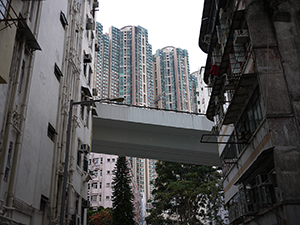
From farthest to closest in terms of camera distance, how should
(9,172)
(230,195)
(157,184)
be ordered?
(157,184)
(230,195)
(9,172)

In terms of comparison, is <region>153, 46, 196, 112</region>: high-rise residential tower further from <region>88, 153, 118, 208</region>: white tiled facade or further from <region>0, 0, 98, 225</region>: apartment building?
<region>0, 0, 98, 225</region>: apartment building

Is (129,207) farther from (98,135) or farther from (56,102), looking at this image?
(56,102)

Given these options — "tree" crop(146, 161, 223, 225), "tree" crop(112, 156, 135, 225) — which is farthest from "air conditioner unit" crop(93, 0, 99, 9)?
"tree" crop(112, 156, 135, 225)

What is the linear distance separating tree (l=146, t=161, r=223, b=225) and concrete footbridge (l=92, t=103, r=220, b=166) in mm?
4231

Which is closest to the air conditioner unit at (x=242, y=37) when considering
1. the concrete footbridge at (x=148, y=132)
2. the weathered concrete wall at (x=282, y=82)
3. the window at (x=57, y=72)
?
the weathered concrete wall at (x=282, y=82)

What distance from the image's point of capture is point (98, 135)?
26750 millimetres

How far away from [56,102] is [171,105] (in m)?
98.7

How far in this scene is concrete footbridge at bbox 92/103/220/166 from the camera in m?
25.8

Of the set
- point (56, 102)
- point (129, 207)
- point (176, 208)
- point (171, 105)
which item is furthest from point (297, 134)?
point (171, 105)

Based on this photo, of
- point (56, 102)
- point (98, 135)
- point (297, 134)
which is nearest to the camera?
point (297, 134)

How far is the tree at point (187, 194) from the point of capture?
31.3 m

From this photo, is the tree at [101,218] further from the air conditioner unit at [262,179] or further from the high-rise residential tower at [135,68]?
the high-rise residential tower at [135,68]

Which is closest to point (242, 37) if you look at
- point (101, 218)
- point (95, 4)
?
point (95, 4)

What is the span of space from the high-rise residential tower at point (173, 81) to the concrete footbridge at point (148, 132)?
84086 millimetres
